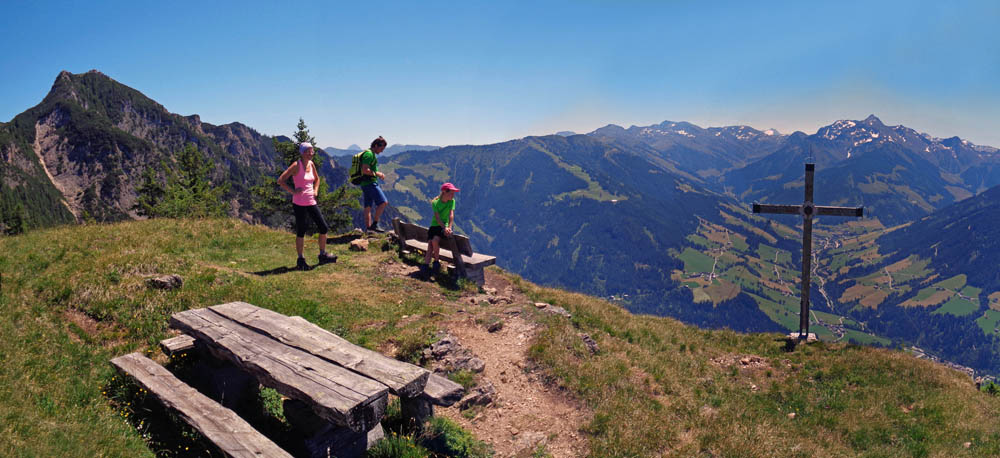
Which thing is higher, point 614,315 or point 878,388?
point 614,315

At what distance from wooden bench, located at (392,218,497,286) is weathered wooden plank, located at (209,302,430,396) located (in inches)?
265

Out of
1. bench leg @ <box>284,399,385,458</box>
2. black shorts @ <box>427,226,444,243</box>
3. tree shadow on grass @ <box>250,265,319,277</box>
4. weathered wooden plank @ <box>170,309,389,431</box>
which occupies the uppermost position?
black shorts @ <box>427,226,444,243</box>

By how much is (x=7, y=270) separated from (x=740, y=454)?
1563 centimetres

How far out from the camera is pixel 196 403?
17.2ft

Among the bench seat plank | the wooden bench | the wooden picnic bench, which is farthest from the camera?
the bench seat plank

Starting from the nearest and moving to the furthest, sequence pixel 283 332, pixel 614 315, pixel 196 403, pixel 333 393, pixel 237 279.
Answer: pixel 333 393
pixel 196 403
pixel 283 332
pixel 237 279
pixel 614 315

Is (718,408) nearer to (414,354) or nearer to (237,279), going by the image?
(414,354)

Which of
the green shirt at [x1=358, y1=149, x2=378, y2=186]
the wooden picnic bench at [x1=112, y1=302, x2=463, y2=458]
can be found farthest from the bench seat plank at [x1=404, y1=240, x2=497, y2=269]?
the wooden picnic bench at [x1=112, y1=302, x2=463, y2=458]

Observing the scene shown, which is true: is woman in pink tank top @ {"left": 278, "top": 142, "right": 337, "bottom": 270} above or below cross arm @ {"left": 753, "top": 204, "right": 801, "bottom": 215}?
above

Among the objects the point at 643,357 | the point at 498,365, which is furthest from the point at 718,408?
the point at 498,365

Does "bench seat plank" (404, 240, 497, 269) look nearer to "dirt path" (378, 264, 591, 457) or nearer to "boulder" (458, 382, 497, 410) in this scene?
"dirt path" (378, 264, 591, 457)

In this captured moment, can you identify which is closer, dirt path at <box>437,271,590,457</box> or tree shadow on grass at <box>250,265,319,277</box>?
dirt path at <box>437,271,590,457</box>

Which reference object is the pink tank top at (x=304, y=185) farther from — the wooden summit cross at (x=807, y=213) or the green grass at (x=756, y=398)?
the wooden summit cross at (x=807, y=213)

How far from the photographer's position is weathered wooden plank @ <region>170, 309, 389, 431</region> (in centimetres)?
Result: 453
